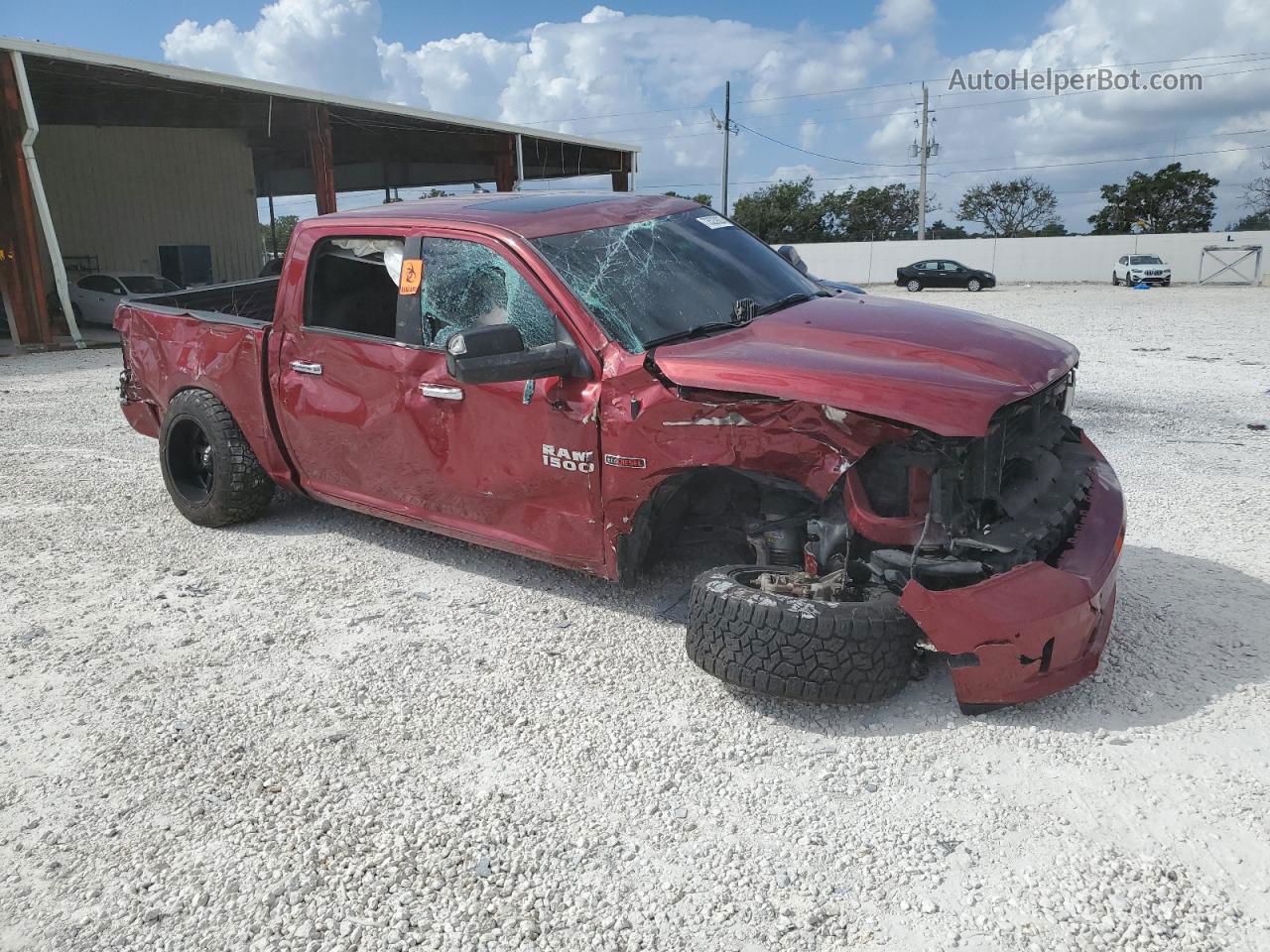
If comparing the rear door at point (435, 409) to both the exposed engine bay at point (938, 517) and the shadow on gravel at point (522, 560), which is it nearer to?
the shadow on gravel at point (522, 560)

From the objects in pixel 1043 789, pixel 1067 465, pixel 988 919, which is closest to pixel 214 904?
pixel 988 919

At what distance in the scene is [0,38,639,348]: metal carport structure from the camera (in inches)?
640

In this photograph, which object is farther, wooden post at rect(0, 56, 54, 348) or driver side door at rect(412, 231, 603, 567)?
wooden post at rect(0, 56, 54, 348)

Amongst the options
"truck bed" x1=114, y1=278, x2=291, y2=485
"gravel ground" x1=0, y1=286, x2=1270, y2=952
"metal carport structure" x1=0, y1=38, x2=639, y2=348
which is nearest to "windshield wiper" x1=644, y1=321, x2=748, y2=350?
"gravel ground" x1=0, y1=286, x2=1270, y2=952

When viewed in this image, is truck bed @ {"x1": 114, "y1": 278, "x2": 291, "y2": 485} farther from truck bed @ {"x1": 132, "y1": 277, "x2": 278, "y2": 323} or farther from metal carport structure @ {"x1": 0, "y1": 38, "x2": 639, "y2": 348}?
metal carport structure @ {"x1": 0, "y1": 38, "x2": 639, "y2": 348}

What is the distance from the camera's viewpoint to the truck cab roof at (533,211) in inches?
159

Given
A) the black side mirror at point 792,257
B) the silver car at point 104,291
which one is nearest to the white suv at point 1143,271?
the silver car at point 104,291

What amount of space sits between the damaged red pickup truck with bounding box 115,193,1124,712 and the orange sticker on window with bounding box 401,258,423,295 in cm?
1

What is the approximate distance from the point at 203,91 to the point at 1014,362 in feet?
68.9

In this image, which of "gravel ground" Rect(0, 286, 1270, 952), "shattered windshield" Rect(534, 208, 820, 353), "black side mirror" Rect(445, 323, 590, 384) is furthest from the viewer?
"shattered windshield" Rect(534, 208, 820, 353)

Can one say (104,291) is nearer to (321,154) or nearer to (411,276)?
(321,154)

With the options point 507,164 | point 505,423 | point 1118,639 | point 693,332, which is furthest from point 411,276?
point 507,164

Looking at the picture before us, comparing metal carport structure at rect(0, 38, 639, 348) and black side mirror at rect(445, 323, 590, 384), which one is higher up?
metal carport structure at rect(0, 38, 639, 348)

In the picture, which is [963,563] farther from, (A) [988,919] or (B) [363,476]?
(B) [363,476]
